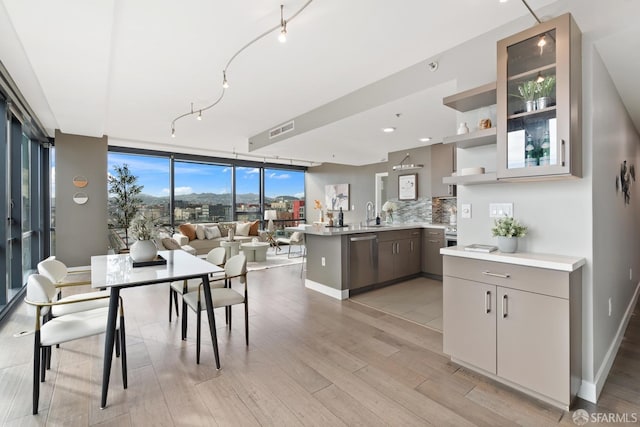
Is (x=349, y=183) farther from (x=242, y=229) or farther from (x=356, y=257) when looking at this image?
(x=356, y=257)

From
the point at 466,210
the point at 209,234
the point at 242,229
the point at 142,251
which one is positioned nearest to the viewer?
the point at 466,210

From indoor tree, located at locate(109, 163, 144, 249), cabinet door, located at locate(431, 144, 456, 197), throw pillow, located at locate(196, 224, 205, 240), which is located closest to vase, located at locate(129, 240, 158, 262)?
indoor tree, located at locate(109, 163, 144, 249)

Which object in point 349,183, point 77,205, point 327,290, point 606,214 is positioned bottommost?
point 327,290

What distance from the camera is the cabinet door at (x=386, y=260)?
183 inches

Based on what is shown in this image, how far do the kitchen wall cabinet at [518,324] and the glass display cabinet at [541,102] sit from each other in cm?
69

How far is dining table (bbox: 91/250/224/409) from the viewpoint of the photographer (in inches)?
77.7

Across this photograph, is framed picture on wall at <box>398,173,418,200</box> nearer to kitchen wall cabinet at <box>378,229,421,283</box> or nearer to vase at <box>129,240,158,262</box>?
kitchen wall cabinet at <box>378,229,421,283</box>

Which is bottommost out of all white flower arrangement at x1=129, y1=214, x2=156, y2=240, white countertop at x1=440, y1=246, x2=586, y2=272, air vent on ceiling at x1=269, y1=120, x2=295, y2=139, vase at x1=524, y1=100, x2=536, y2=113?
white countertop at x1=440, y1=246, x2=586, y2=272

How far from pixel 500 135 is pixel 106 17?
290 centimetres

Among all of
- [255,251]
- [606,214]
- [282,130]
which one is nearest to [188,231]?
[255,251]

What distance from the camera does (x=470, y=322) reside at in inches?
87.9

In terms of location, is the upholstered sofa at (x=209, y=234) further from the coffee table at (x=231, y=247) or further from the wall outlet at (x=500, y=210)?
the wall outlet at (x=500, y=210)

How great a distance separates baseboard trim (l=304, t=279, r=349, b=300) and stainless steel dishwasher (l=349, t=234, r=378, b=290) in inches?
6.2

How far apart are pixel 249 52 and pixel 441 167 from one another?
404 centimetres
